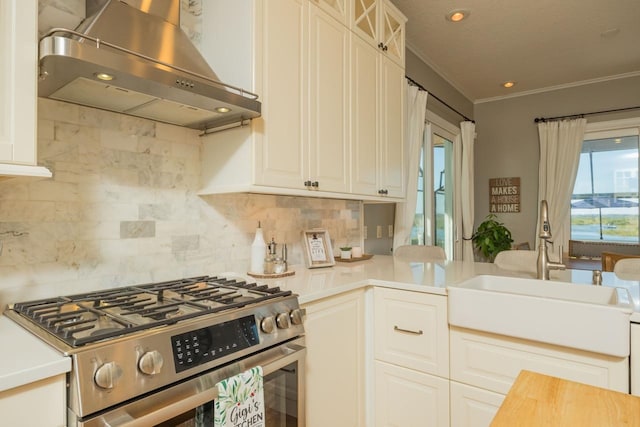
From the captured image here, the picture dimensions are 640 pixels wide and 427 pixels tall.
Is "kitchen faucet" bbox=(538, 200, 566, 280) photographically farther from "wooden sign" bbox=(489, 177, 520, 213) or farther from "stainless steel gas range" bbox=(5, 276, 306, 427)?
"wooden sign" bbox=(489, 177, 520, 213)

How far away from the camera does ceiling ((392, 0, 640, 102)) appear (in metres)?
2.90

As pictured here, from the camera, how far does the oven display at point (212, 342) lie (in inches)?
40.5

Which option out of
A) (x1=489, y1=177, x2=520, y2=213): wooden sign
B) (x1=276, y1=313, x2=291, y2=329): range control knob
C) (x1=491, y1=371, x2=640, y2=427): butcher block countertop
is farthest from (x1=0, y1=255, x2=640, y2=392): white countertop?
(x1=489, y1=177, x2=520, y2=213): wooden sign

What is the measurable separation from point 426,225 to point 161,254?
293cm

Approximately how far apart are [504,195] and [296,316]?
177 inches

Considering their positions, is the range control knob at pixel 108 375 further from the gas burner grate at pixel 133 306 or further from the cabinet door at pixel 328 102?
the cabinet door at pixel 328 102

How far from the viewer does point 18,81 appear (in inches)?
38.9

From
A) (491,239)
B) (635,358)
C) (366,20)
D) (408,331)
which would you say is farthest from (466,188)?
(635,358)

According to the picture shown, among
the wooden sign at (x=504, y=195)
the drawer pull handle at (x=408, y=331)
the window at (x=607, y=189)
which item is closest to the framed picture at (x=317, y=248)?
the drawer pull handle at (x=408, y=331)

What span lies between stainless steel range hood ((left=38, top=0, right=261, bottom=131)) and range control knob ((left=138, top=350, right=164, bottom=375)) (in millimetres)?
819

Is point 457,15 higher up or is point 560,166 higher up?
point 457,15

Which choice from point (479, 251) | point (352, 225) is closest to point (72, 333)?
point (352, 225)

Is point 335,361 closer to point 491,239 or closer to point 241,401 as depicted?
point 241,401

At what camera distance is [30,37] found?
1.01 meters
